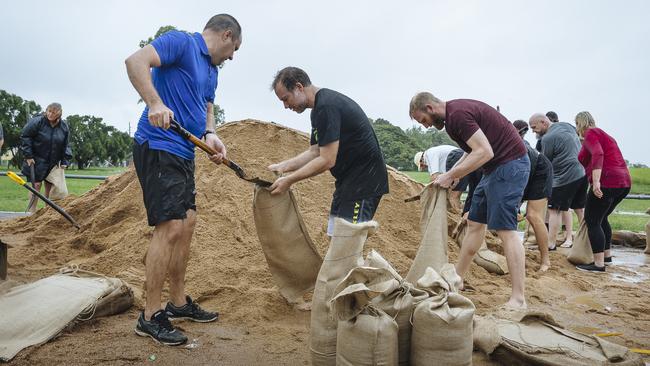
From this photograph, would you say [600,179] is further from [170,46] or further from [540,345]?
[170,46]

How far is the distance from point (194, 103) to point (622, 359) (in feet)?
9.37

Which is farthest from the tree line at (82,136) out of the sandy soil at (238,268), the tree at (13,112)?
the sandy soil at (238,268)

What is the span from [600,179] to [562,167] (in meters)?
1.08

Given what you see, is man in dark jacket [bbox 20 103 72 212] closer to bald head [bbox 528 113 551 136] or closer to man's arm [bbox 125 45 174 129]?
man's arm [bbox 125 45 174 129]

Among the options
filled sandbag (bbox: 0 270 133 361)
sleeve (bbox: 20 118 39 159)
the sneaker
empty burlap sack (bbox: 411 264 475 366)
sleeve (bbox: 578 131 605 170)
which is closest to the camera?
empty burlap sack (bbox: 411 264 475 366)

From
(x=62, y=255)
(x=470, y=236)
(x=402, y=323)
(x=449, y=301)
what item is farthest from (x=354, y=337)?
(x=62, y=255)

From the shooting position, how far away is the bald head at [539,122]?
7.09 m

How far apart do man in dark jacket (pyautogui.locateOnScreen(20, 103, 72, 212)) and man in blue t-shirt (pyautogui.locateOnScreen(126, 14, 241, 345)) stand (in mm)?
5292

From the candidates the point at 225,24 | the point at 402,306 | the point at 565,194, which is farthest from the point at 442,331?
the point at 565,194

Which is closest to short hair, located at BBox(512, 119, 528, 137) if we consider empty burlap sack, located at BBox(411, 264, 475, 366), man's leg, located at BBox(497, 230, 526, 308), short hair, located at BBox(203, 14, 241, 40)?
man's leg, located at BBox(497, 230, 526, 308)

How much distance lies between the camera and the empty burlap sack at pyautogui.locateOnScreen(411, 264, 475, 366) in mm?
2209

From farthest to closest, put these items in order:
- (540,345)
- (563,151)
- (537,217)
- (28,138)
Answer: (28,138)
(563,151)
(537,217)
(540,345)

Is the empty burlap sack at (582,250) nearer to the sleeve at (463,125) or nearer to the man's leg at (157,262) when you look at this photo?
the sleeve at (463,125)

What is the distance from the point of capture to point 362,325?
2.12 m
